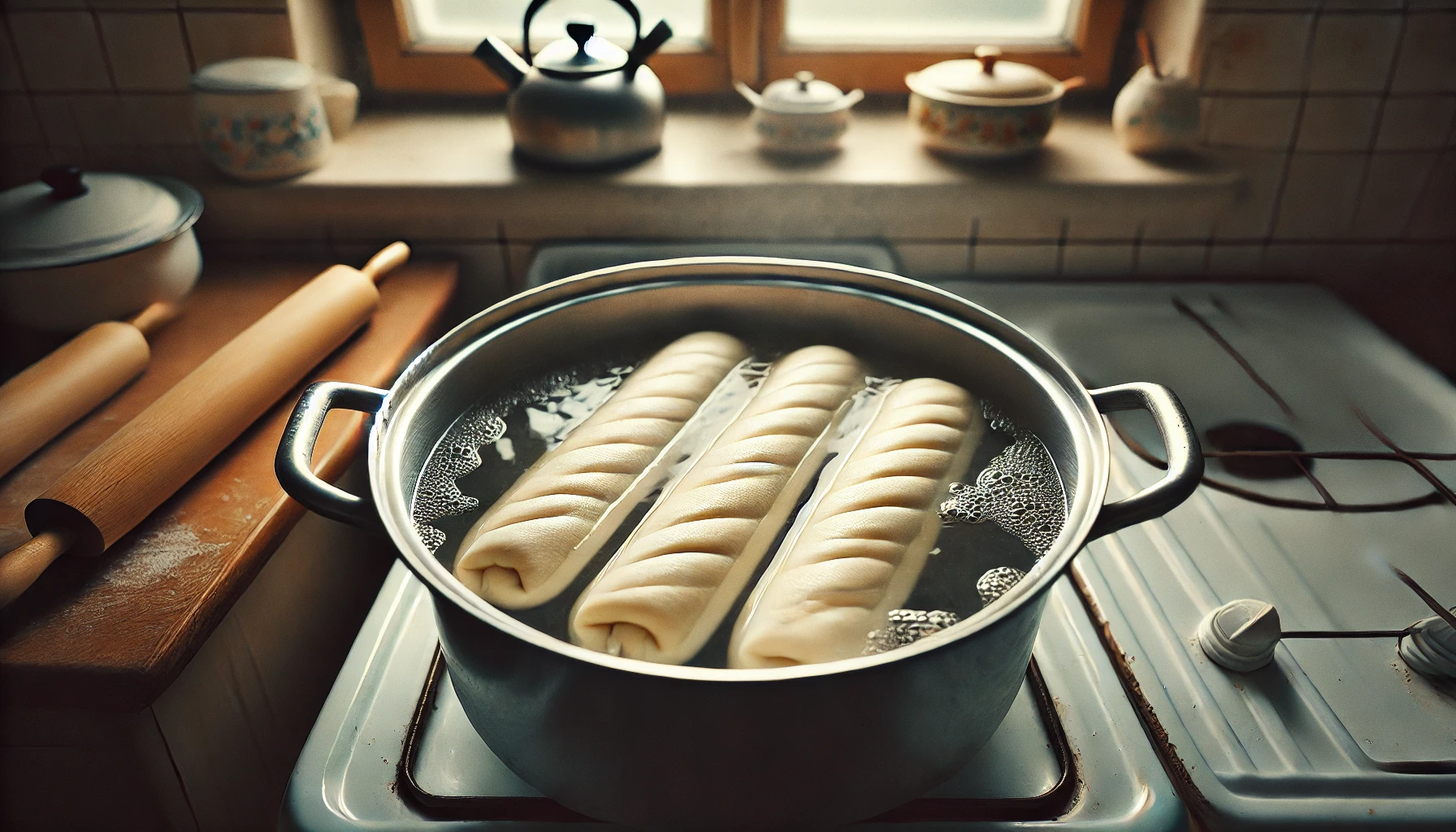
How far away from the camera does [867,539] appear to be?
0.71m

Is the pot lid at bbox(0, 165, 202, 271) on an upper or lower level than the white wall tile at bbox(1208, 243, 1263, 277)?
upper

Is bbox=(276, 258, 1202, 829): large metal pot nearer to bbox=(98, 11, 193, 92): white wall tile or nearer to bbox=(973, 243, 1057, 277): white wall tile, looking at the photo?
bbox=(973, 243, 1057, 277): white wall tile

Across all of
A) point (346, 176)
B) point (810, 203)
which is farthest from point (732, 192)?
point (346, 176)

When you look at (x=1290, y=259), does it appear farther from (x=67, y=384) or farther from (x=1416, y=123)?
(x=67, y=384)

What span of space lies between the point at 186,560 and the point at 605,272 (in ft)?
1.56

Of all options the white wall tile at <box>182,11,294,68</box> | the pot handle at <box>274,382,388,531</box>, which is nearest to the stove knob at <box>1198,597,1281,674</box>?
the pot handle at <box>274,382,388,531</box>

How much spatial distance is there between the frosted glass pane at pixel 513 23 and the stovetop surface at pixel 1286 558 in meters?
0.73

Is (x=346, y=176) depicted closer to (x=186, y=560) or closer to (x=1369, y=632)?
(x=186, y=560)

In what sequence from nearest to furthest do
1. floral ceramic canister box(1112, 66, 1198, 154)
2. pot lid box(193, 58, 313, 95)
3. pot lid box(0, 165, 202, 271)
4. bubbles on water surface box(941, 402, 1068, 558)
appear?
bubbles on water surface box(941, 402, 1068, 558)
pot lid box(0, 165, 202, 271)
pot lid box(193, 58, 313, 95)
floral ceramic canister box(1112, 66, 1198, 154)

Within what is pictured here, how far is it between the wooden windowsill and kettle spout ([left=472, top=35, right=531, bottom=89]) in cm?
14

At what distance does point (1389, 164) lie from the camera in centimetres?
139

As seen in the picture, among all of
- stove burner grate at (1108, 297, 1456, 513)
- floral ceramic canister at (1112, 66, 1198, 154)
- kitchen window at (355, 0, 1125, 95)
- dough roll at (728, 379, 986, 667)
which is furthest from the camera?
kitchen window at (355, 0, 1125, 95)

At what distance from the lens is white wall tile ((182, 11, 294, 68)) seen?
1.34 metres

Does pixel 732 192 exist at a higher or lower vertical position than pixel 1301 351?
higher
